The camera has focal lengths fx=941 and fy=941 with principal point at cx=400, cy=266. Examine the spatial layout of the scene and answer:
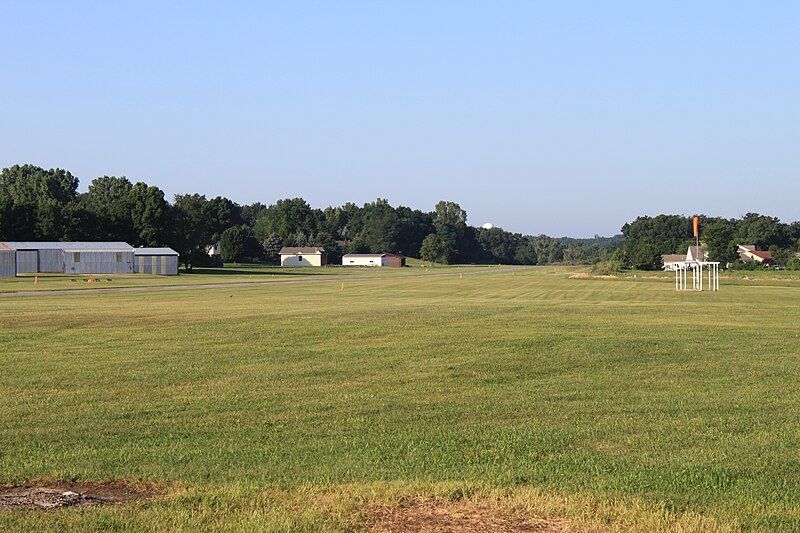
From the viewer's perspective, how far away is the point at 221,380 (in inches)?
780

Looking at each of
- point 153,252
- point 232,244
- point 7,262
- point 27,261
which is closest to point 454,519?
point 7,262

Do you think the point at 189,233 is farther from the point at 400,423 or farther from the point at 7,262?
the point at 400,423

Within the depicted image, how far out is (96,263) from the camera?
113 metres

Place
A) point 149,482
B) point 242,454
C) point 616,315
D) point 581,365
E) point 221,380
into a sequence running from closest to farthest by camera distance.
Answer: point 149,482 → point 242,454 → point 221,380 → point 581,365 → point 616,315

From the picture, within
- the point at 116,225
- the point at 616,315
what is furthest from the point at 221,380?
the point at 116,225

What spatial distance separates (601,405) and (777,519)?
7532 mm

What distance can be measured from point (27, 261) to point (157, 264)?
1489 centimetres

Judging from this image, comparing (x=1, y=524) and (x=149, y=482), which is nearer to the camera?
(x=1, y=524)

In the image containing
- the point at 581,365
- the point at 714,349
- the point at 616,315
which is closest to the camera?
the point at 581,365

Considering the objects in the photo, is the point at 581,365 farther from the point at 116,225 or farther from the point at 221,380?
the point at 116,225

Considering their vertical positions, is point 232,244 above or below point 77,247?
above

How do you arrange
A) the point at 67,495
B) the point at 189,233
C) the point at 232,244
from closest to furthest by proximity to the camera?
the point at 67,495 < the point at 189,233 < the point at 232,244

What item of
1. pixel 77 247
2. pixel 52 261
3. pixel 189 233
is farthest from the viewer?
pixel 189 233

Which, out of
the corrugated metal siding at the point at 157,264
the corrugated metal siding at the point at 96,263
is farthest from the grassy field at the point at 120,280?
the corrugated metal siding at the point at 96,263
